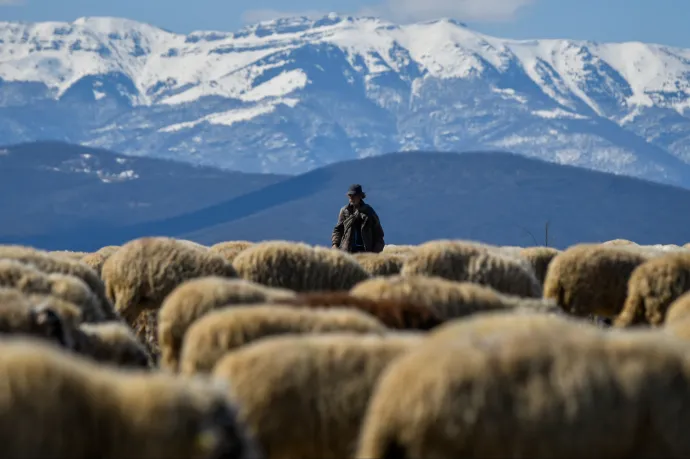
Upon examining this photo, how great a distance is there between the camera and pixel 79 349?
9.23 metres

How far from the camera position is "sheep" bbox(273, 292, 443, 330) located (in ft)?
31.8

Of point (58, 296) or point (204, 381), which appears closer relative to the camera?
point (204, 381)

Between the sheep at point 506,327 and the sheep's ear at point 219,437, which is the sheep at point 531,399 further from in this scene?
the sheep's ear at point 219,437

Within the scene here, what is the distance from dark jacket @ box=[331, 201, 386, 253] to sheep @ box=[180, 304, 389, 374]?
1087cm

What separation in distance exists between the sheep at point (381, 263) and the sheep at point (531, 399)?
10.2 metres

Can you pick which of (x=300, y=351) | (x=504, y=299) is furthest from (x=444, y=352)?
(x=504, y=299)

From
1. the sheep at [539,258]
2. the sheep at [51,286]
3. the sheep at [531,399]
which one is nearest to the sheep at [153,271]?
the sheep at [51,286]

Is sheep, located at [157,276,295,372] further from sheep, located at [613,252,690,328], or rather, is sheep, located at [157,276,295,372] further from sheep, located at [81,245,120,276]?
sheep, located at [81,245,120,276]

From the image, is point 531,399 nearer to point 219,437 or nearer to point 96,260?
point 219,437

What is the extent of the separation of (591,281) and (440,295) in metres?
6.34

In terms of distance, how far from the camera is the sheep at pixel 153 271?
579 inches

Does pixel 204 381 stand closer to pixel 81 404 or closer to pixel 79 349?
pixel 81 404

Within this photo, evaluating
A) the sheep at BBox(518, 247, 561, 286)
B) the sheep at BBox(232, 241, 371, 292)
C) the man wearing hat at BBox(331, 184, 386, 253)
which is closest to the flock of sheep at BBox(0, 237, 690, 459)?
the sheep at BBox(232, 241, 371, 292)

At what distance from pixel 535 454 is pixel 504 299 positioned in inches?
186
